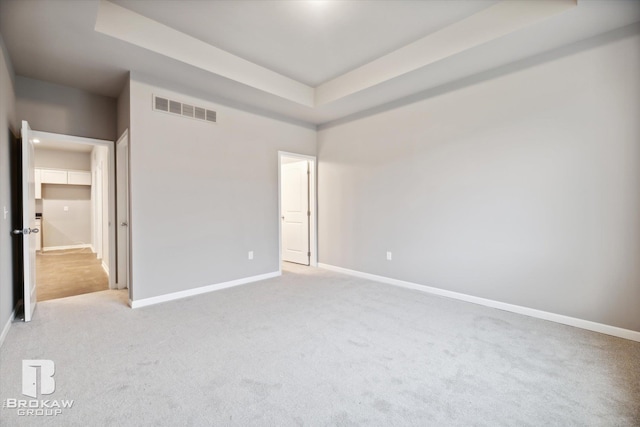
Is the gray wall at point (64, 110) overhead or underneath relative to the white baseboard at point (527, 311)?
overhead

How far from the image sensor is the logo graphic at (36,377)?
6.02 feet

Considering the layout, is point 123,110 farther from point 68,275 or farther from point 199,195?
point 68,275

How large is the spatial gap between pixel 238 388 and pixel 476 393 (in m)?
1.51

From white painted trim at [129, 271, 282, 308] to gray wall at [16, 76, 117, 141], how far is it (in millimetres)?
2320

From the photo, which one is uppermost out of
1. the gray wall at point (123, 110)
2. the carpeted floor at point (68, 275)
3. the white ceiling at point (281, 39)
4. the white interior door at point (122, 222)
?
the white ceiling at point (281, 39)

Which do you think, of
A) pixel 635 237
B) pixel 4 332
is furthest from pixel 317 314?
pixel 635 237

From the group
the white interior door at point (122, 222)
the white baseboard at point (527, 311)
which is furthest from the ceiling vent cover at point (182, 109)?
the white baseboard at point (527, 311)

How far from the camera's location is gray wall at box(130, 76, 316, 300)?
337 centimetres

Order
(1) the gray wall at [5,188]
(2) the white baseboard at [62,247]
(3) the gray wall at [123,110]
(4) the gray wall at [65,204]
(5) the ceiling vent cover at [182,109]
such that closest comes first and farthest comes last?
1. (1) the gray wall at [5,188]
2. (3) the gray wall at [123,110]
3. (5) the ceiling vent cover at [182,109]
4. (4) the gray wall at [65,204]
5. (2) the white baseboard at [62,247]

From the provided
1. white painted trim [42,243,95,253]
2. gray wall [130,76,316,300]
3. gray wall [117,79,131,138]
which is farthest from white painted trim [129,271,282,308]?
white painted trim [42,243,95,253]

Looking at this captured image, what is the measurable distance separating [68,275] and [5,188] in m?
2.81

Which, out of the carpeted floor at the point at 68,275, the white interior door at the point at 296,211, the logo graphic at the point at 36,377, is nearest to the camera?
the logo graphic at the point at 36,377

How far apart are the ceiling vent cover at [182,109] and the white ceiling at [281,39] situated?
0.24 m

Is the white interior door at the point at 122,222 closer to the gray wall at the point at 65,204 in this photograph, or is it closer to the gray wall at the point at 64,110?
the gray wall at the point at 64,110
